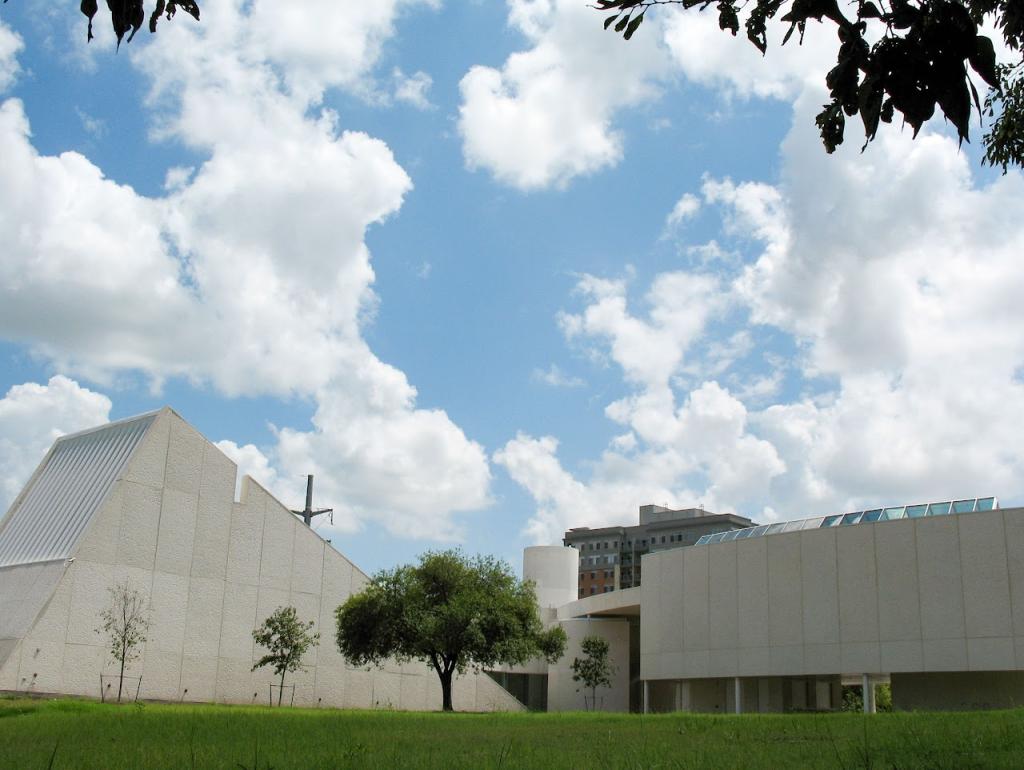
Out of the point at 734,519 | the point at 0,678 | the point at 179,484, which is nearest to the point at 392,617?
the point at 179,484

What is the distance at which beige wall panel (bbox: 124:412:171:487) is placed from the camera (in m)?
51.9

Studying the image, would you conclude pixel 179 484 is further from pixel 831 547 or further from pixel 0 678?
pixel 831 547

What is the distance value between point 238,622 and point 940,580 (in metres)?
35.4

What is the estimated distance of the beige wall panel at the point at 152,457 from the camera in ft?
170

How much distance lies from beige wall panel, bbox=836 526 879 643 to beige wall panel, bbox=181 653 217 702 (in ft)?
104

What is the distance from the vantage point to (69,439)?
61.7 metres

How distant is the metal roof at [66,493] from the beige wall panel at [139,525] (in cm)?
131

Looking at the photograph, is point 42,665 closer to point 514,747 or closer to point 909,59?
point 514,747

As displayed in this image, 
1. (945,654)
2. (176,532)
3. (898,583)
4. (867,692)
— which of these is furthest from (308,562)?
(945,654)

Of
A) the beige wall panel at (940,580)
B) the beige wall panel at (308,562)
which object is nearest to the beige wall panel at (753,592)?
the beige wall panel at (940,580)

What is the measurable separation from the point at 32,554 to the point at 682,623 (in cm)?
3481

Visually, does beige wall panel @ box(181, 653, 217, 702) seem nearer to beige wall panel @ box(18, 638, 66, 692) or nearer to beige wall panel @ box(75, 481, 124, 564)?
beige wall panel @ box(75, 481, 124, 564)

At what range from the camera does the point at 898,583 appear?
46.7 metres

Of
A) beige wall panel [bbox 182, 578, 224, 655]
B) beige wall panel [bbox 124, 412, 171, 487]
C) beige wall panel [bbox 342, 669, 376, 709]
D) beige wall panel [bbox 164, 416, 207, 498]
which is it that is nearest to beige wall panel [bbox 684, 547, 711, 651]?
beige wall panel [bbox 342, 669, 376, 709]
